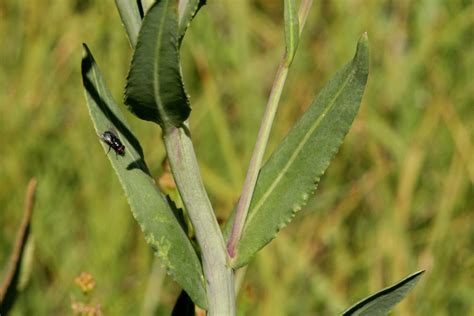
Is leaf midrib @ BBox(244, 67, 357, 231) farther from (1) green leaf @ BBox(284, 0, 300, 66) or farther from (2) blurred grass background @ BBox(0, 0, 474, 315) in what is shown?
(2) blurred grass background @ BBox(0, 0, 474, 315)

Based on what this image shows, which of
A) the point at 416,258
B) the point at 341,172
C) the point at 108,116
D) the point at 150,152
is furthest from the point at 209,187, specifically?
the point at 108,116

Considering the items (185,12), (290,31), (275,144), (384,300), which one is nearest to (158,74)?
(185,12)

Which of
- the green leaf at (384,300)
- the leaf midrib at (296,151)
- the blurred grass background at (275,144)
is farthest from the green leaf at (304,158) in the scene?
the blurred grass background at (275,144)

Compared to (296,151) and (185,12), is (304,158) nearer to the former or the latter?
(296,151)

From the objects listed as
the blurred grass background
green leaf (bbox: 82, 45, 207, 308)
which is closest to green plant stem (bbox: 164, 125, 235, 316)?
green leaf (bbox: 82, 45, 207, 308)

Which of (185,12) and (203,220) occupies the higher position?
(185,12)
